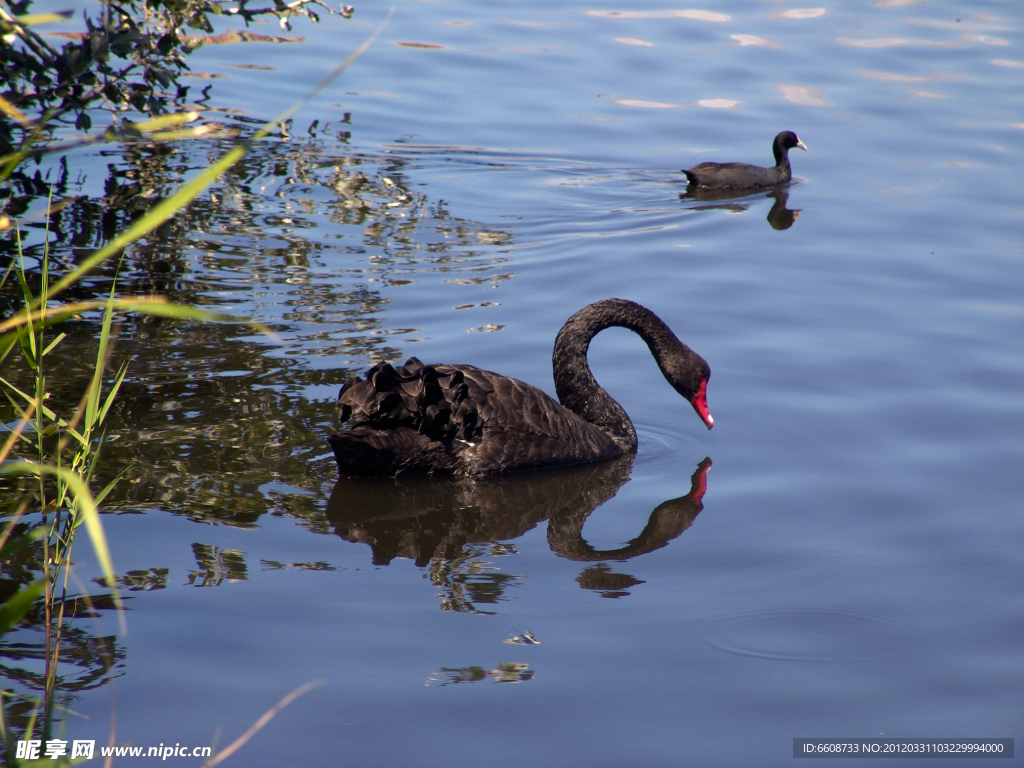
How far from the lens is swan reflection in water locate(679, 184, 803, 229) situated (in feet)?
34.2

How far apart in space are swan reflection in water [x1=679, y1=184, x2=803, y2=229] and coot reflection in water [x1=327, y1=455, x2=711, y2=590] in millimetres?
5143

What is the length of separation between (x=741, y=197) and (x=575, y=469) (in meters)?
6.15

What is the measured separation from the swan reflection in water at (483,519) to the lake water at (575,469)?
24 mm

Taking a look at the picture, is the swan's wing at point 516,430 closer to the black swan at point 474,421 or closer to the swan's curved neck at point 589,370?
the black swan at point 474,421

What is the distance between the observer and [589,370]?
245 inches

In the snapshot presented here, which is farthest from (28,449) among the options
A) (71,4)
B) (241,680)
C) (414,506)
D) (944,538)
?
(71,4)

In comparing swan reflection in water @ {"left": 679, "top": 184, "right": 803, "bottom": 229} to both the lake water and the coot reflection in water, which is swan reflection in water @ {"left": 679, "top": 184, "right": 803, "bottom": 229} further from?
the coot reflection in water

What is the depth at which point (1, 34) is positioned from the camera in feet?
18.8

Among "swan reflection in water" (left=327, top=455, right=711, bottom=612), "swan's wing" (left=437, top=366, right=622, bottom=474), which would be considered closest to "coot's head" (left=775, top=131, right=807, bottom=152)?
"swan reflection in water" (left=327, top=455, right=711, bottom=612)

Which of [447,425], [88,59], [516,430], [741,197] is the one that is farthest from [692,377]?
[741,197]

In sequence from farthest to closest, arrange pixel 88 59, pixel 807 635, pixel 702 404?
pixel 88 59 → pixel 702 404 → pixel 807 635

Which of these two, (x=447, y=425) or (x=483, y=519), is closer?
(x=483, y=519)

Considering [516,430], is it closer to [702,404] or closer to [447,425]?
[447,425]

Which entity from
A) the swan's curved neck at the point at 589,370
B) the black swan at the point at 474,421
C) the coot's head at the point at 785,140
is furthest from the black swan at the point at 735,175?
the black swan at the point at 474,421
